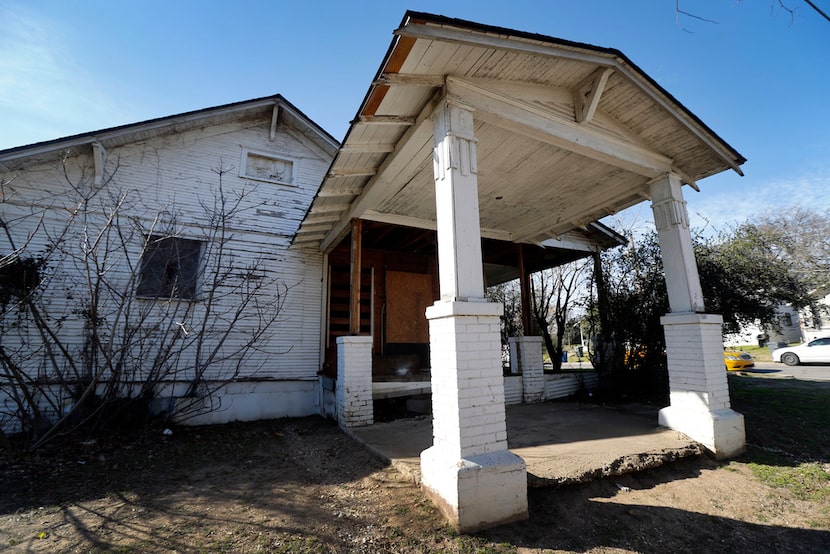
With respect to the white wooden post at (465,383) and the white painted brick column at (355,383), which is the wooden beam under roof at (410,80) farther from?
the white painted brick column at (355,383)

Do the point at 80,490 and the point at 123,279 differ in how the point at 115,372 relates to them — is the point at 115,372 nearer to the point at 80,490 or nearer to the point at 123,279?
the point at 80,490

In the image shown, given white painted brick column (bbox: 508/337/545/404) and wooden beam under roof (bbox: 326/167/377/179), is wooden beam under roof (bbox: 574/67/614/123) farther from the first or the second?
white painted brick column (bbox: 508/337/545/404)

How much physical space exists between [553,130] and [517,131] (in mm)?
443

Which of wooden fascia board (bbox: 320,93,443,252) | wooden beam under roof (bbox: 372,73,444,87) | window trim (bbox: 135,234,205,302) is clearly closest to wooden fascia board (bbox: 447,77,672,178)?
wooden beam under roof (bbox: 372,73,444,87)

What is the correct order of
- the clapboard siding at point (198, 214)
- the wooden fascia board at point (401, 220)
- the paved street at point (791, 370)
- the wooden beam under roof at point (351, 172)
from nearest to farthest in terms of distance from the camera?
the wooden beam under roof at point (351, 172) → the clapboard siding at point (198, 214) → the wooden fascia board at point (401, 220) → the paved street at point (791, 370)

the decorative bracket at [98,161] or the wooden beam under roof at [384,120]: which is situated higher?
the decorative bracket at [98,161]

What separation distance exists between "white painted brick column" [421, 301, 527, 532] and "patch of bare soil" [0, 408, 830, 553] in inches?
6.1

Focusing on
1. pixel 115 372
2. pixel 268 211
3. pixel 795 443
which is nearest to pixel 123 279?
pixel 115 372

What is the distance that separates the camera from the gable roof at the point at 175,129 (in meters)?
6.11

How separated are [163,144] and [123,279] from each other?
9.23 ft

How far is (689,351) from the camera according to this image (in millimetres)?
4664

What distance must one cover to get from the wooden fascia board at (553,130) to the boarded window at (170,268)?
5687 mm

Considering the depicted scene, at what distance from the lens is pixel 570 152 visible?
4914 millimetres

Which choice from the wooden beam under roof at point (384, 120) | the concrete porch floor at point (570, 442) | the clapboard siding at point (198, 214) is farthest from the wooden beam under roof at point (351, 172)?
the concrete porch floor at point (570, 442)
